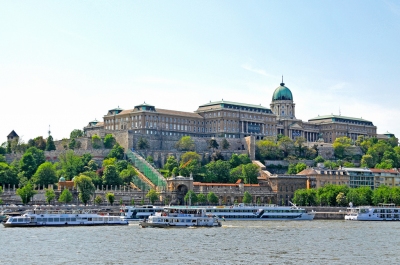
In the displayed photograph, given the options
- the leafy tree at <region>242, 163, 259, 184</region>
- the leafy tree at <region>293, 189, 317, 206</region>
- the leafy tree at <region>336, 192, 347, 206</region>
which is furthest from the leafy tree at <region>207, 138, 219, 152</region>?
the leafy tree at <region>336, 192, 347, 206</region>

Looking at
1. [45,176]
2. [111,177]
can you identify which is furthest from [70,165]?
[111,177]

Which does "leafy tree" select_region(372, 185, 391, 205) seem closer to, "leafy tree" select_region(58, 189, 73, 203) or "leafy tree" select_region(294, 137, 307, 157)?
"leafy tree" select_region(294, 137, 307, 157)

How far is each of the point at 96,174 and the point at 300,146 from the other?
1749 inches

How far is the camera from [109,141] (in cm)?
14238

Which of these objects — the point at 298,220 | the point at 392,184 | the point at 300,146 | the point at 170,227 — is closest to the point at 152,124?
the point at 300,146

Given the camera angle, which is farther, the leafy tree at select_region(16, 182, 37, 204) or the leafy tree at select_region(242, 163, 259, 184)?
the leafy tree at select_region(242, 163, 259, 184)

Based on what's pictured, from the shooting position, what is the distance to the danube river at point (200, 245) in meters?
53.4

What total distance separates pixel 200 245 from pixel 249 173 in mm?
68989

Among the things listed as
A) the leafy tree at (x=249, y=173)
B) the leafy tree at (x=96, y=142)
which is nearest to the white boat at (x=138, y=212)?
the leafy tree at (x=249, y=173)

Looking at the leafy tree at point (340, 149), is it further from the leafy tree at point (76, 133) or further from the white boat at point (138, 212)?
the white boat at point (138, 212)

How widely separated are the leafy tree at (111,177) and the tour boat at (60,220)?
106 feet

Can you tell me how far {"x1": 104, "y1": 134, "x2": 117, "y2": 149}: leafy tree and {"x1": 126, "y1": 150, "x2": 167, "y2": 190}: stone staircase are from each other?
6293 mm

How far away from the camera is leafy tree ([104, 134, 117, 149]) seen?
14200 cm

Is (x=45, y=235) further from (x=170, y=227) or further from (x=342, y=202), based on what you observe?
(x=342, y=202)
